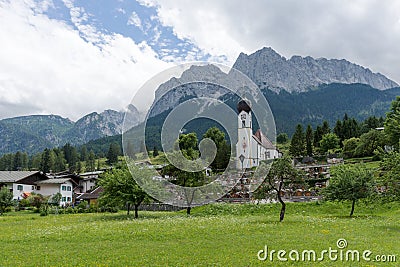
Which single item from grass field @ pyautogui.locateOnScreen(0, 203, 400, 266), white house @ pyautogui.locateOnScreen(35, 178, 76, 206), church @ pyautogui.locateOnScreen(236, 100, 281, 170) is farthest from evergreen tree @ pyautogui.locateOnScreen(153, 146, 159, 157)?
white house @ pyautogui.locateOnScreen(35, 178, 76, 206)

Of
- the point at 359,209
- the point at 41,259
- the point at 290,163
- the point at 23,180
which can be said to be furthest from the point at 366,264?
the point at 23,180

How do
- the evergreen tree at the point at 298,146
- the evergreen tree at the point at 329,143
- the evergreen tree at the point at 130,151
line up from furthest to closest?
1. the evergreen tree at the point at 329,143
2. the evergreen tree at the point at 298,146
3. the evergreen tree at the point at 130,151

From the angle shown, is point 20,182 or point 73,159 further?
point 73,159

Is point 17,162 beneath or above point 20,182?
above

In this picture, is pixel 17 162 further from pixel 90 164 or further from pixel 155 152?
pixel 155 152

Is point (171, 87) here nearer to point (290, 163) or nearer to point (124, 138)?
point (124, 138)

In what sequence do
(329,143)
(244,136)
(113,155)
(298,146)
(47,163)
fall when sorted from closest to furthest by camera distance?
(244,136), (298,146), (329,143), (47,163), (113,155)

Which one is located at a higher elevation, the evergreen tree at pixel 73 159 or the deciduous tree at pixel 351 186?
the evergreen tree at pixel 73 159

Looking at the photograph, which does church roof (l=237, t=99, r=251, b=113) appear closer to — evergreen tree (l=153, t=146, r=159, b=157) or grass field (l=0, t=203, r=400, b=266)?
evergreen tree (l=153, t=146, r=159, b=157)

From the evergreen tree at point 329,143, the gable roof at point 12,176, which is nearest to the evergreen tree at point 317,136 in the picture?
the evergreen tree at point 329,143

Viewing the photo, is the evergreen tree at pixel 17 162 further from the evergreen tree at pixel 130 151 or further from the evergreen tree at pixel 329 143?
the evergreen tree at pixel 130 151

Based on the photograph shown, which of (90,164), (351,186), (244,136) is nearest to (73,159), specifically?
Answer: (90,164)

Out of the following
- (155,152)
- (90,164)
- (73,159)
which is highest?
(73,159)

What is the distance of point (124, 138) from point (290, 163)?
15705 mm
